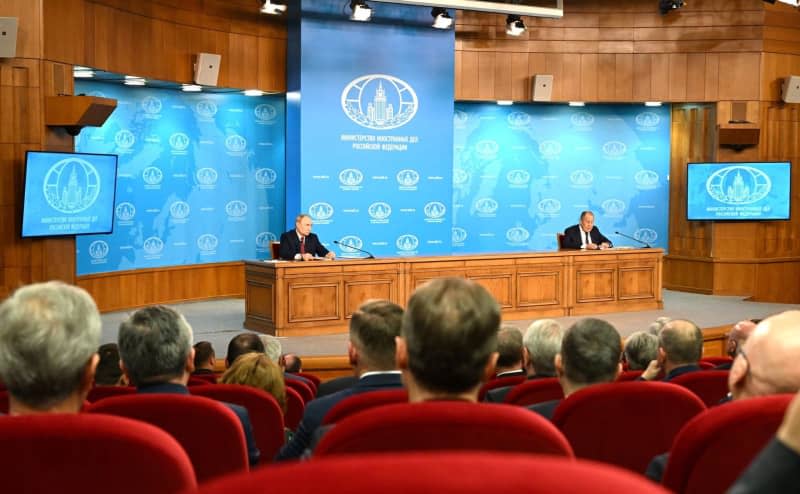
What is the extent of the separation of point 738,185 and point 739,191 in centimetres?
9

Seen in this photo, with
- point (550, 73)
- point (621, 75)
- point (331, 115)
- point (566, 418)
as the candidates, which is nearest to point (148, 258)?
point (331, 115)

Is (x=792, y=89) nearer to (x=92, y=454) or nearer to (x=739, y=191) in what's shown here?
(x=739, y=191)

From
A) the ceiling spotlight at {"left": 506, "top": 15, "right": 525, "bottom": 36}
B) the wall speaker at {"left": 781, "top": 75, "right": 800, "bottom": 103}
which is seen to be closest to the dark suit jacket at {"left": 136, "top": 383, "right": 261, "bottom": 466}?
the ceiling spotlight at {"left": 506, "top": 15, "right": 525, "bottom": 36}

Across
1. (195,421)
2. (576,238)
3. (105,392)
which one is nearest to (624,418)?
(195,421)

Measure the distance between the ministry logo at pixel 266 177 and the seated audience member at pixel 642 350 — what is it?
8.58 m

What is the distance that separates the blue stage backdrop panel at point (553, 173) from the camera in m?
13.8

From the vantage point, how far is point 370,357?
2.90 metres

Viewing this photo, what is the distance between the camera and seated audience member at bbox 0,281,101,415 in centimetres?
188

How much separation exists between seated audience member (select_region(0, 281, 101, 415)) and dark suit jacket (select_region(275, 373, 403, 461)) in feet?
3.04

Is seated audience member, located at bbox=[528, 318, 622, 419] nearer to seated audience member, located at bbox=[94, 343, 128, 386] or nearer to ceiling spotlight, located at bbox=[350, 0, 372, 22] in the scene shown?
seated audience member, located at bbox=[94, 343, 128, 386]

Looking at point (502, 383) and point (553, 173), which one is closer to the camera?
point (502, 383)

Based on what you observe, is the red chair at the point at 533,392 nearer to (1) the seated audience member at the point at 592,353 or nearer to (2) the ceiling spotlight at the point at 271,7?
(1) the seated audience member at the point at 592,353

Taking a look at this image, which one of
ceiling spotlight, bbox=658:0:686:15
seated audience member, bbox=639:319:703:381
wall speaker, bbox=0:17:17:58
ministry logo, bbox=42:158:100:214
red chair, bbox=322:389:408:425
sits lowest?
seated audience member, bbox=639:319:703:381

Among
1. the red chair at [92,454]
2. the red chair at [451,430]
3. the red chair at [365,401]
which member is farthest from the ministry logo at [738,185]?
the red chair at [92,454]
